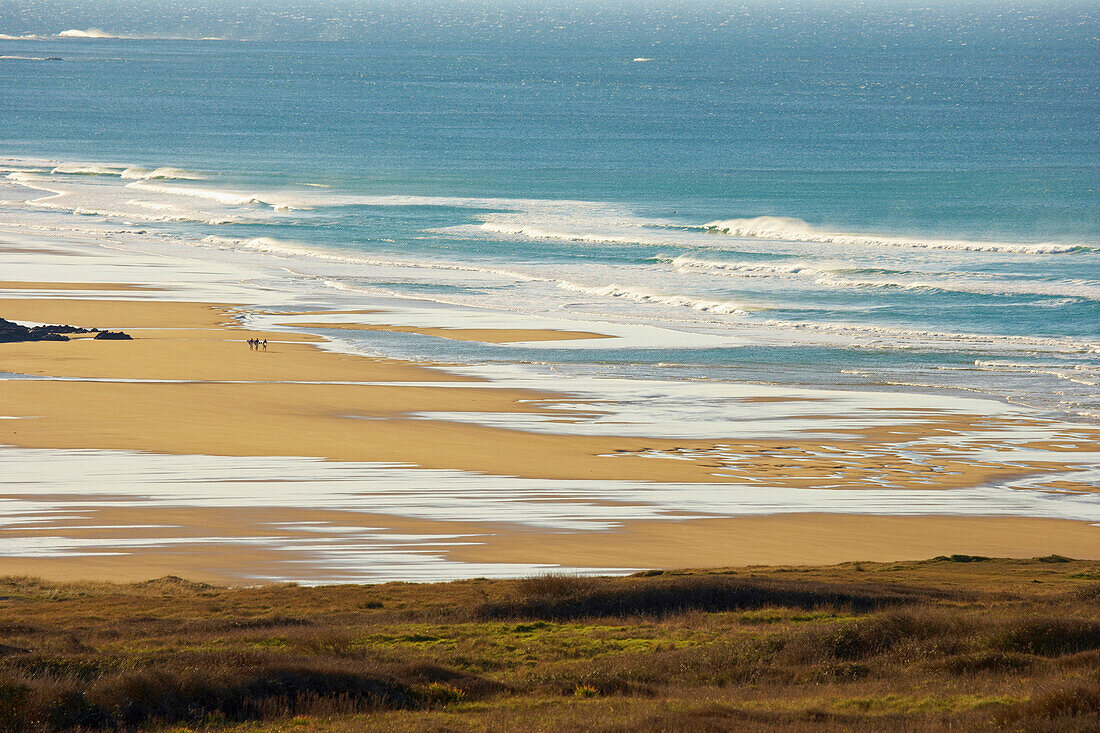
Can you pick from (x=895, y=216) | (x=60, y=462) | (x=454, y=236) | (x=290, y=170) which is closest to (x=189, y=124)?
(x=290, y=170)

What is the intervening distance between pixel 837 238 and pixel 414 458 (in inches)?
1556

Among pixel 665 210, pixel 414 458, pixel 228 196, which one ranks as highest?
pixel 228 196

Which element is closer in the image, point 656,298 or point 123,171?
point 656,298

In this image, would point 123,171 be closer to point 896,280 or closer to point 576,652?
point 896,280

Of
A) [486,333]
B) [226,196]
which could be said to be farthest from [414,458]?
[226,196]

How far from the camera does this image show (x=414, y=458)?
2344 centimetres

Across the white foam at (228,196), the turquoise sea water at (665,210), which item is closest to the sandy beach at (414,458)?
the turquoise sea water at (665,210)

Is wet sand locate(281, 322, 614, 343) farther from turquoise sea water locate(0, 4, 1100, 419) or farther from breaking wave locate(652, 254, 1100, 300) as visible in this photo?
breaking wave locate(652, 254, 1100, 300)

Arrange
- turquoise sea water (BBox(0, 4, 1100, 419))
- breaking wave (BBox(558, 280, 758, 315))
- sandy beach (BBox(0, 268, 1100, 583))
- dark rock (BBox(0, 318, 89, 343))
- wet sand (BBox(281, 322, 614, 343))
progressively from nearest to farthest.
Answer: sandy beach (BBox(0, 268, 1100, 583)), dark rock (BBox(0, 318, 89, 343)), turquoise sea water (BBox(0, 4, 1100, 419)), wet sand (BBox(281, 322, 614, 343)), breaking wave (BBox(558, 280, 758, 315))

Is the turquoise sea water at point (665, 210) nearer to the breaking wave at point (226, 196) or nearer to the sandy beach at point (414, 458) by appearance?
the breaking wave at point (226, 196)

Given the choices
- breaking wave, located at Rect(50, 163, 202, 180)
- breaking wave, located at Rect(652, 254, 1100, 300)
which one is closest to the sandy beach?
breaking wave, located at Rect(652, 254, 1100, 300)

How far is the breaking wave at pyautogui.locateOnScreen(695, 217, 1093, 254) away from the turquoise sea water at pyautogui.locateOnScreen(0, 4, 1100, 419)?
184 mm

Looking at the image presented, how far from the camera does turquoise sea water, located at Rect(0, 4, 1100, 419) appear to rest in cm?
3681

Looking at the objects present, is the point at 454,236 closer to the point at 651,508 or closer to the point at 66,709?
the point at 651,508
